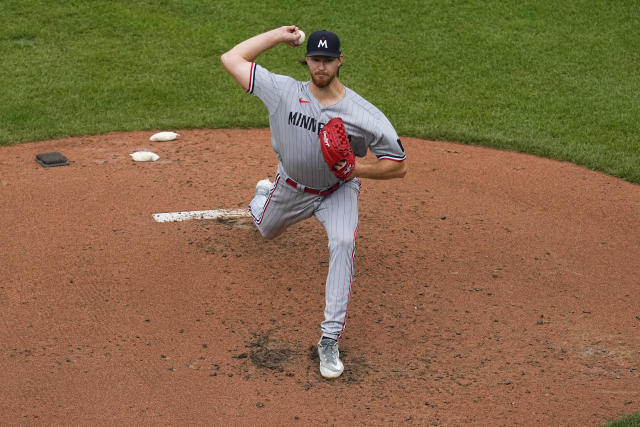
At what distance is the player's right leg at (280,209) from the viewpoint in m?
5.54

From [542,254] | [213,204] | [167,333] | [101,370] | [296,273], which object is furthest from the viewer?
[213,204]

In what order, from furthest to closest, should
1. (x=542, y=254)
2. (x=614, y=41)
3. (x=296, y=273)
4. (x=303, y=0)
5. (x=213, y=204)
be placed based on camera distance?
1. (x=303, y=0)
2. (x=614, y=41)
3. (x=213, y=204)
4. (x=542, y=254)
5. (x=296, y=273)

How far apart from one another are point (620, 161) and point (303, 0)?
5.70m

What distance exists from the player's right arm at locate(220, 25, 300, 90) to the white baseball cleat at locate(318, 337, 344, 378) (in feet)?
5.32

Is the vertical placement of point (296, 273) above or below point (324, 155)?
below

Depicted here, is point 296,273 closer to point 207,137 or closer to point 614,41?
point 207,137

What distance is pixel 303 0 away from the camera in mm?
12328

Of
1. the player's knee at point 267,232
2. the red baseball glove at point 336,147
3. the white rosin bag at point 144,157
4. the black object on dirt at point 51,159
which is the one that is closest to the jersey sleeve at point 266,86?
the red baseball glove at point 336,147

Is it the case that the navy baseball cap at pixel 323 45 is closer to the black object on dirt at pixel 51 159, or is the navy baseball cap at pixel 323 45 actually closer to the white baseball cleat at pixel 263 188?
the white baseball cleat at pixel 263 188

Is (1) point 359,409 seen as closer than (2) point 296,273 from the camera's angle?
Yes

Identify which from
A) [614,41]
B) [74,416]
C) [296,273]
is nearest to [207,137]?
[296,273]

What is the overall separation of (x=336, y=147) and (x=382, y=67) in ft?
20.6

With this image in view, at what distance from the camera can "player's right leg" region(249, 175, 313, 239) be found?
218 inches

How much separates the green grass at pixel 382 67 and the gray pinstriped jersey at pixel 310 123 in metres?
4.00
